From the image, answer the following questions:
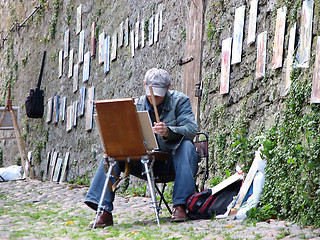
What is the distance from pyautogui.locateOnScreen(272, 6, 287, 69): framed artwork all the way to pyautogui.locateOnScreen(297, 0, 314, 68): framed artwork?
13.4 inches

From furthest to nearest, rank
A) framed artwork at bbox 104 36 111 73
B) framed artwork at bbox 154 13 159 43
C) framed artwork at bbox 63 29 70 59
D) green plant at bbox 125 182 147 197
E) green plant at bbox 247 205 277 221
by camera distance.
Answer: framed artwork at bbox 63 29 70 59 → framed artwork at bbox 104 36 111 73 → framed artwork at bbox 154 13 159 43 → green plant at bbox 125 182 147 197 → green plant at bbox 247 205 277 221

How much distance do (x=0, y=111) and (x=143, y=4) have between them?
4.73 meters

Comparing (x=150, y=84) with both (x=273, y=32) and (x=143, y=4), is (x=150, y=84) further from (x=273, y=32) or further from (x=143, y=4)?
(x=143, y=4)

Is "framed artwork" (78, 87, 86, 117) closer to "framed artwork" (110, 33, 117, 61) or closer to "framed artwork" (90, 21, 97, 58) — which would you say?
"framed artwork" (90, 21, 97, 58)

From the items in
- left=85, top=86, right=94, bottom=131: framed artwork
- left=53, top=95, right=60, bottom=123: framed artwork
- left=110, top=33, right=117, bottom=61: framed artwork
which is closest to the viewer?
left=110, top=33, right=117, bottom=61: framed artwork

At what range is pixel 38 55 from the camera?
14.1 metres

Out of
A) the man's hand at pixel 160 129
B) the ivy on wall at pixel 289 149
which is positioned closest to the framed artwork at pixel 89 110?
the ivy on wall at pixel 289 149

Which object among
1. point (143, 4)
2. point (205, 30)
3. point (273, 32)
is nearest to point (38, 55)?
point (143, 4)

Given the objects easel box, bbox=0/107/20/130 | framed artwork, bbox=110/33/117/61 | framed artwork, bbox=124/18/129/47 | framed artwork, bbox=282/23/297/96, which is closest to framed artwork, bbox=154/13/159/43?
framed artwork, bbox=124/18/129/47

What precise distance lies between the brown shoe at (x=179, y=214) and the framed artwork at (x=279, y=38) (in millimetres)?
1326

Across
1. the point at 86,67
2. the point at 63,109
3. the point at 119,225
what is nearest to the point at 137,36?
the point at 86,67

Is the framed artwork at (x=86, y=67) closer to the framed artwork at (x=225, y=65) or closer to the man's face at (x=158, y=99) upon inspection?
the framed artwork at (x=225, y=65)

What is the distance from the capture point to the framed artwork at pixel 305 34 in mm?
4234

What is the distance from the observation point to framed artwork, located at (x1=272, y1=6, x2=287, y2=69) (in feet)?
15.6
